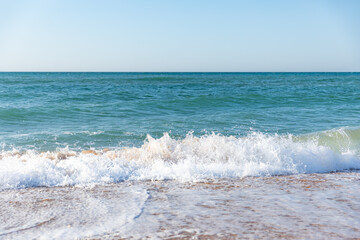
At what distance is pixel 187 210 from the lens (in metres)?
3.64

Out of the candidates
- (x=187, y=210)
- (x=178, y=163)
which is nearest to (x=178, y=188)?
(x=187, y=210)

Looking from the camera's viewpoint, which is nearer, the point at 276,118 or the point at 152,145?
the point at 152,145

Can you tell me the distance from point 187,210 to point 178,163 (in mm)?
1968

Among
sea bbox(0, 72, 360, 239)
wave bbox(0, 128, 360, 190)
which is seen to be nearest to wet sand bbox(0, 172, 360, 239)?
sea bbox(0, 72, 360, 239)

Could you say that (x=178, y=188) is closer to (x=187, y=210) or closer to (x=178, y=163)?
(x=187, y=210)

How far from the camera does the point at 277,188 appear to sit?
180 inches

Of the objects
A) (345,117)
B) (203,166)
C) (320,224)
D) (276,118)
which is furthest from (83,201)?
(345,117)

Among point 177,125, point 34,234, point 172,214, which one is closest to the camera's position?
point 34,234

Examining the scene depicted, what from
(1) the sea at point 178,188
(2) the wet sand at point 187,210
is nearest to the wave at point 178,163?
(1) the sea at point 178,188

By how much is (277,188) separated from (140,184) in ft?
6.07

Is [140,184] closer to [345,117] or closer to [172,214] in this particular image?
[172,214]

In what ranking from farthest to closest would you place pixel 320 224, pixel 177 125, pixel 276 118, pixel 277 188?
1. pixel 276 118
2. pixel 177 125
3. pixel 277 188
4. pixel 320 224

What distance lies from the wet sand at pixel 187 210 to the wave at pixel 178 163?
31 cm

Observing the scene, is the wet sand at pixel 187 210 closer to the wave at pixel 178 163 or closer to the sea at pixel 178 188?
the sea at pixel 178 188
